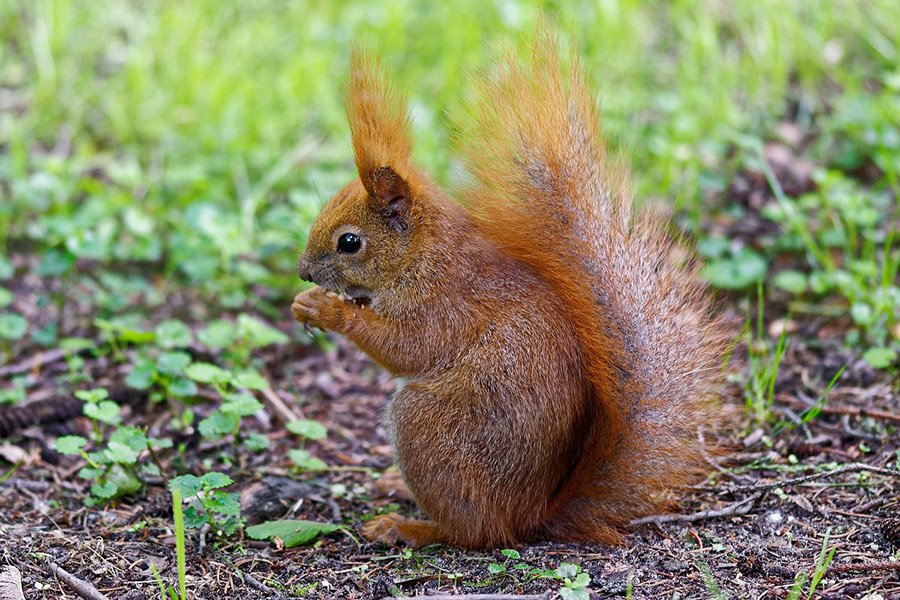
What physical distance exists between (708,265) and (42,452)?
7.62 ft

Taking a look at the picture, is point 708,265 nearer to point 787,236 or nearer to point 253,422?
point 787,236

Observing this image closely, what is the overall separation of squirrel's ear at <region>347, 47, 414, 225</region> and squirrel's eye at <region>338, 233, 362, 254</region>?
3.7 inches

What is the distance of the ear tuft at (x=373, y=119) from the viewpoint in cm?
246

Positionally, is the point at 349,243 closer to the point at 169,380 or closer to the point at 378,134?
the point at 378,134

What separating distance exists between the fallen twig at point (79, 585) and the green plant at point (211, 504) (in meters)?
0.26

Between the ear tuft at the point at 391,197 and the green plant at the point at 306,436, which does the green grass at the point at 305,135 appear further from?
the ear tuft at the point at 391,197

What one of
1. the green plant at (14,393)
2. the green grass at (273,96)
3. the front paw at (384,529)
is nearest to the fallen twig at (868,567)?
the front paw at (384,529)

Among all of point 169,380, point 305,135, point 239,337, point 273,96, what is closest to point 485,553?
point 169,380

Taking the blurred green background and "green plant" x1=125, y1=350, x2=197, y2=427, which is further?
the blurred green background

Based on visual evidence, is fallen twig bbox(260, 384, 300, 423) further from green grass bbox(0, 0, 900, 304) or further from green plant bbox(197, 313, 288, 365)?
green grass bbox(0, 0, 900, 304)

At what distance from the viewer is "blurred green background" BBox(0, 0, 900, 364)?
148 inches

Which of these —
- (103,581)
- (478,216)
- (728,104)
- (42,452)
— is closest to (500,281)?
(478,216)

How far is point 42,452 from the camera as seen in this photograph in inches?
115

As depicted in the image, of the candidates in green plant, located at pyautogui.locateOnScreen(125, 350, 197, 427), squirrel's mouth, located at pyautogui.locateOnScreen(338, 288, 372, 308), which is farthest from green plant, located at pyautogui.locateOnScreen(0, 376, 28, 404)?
squirrel's mouth, located at pyautogui.locateOnScreen(338, 288, 372, 308)
